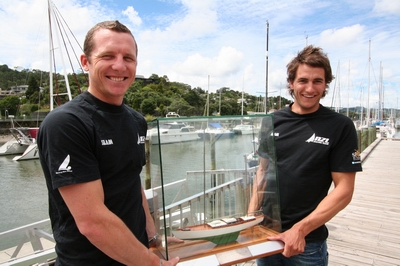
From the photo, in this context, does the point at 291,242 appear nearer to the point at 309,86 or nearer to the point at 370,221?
the point at 309,86

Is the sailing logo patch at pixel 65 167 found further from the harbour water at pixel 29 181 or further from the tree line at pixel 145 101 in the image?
the tree line at pixel 145 101

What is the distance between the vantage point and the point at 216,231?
1148mm

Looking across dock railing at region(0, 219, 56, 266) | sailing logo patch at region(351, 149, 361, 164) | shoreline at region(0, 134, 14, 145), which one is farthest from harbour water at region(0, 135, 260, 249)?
shoreline at region(0, 134, 14, 145)

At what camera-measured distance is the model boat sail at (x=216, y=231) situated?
3.73 ft

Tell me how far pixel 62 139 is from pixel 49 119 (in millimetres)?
78

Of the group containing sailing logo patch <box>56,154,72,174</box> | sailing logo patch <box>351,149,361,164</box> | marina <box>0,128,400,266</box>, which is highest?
sailing logo patch <box>56,154,72,174</box>

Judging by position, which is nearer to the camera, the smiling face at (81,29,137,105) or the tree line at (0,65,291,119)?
the smiling face at (81,29,137,105)

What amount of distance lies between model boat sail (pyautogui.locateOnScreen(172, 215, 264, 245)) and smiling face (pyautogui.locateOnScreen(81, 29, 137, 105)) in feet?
1.95

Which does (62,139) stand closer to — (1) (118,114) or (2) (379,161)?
(1) (118,114)

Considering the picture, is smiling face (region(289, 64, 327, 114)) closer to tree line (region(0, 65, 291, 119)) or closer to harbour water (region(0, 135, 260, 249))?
harbour water (region(0, 135, 260, 249))

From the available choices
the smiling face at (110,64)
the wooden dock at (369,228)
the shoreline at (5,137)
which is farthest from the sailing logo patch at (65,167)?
the shoreline at (5,137)

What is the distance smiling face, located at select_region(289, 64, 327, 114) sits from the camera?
140 centimetres

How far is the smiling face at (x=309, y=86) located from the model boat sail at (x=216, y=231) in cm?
67

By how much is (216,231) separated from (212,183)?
0.80 feet
